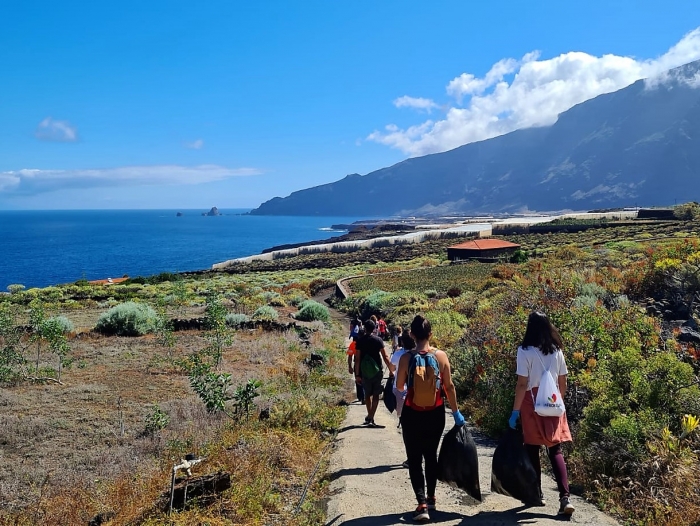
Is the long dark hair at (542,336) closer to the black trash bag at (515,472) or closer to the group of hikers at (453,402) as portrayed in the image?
the group of hikers at (453,402)

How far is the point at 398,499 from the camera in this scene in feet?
16.6

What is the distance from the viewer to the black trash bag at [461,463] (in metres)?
4.53

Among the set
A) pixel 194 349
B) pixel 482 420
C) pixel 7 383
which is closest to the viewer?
pixel 482 420

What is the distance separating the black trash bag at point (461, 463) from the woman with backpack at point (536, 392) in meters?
0.43

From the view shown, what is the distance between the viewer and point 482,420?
24.6 ft

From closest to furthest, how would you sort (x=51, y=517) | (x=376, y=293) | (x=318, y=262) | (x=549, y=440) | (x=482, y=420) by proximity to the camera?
(x=549, y=440)
(x=51, y=517)
(x=482, y=420)
(x=376, y=293)
(x=318, y=262)

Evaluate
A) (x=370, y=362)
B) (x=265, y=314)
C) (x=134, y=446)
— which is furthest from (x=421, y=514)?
(x=265, y=314)

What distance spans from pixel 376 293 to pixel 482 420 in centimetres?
1964

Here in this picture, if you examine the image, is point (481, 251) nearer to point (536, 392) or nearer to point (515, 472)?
point (536, 392)

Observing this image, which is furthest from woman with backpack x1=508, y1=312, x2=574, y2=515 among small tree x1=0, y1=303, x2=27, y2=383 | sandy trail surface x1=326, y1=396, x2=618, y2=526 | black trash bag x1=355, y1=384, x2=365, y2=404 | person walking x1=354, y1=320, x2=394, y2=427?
small tree x1=0, y1=303, x2=27, y2=383

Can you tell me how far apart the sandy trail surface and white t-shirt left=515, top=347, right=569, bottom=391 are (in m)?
1.12

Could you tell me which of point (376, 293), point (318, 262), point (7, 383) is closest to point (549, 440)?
point (7, 383)

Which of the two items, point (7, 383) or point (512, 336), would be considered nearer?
point (512, 336)

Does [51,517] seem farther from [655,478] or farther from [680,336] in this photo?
[680,336]
